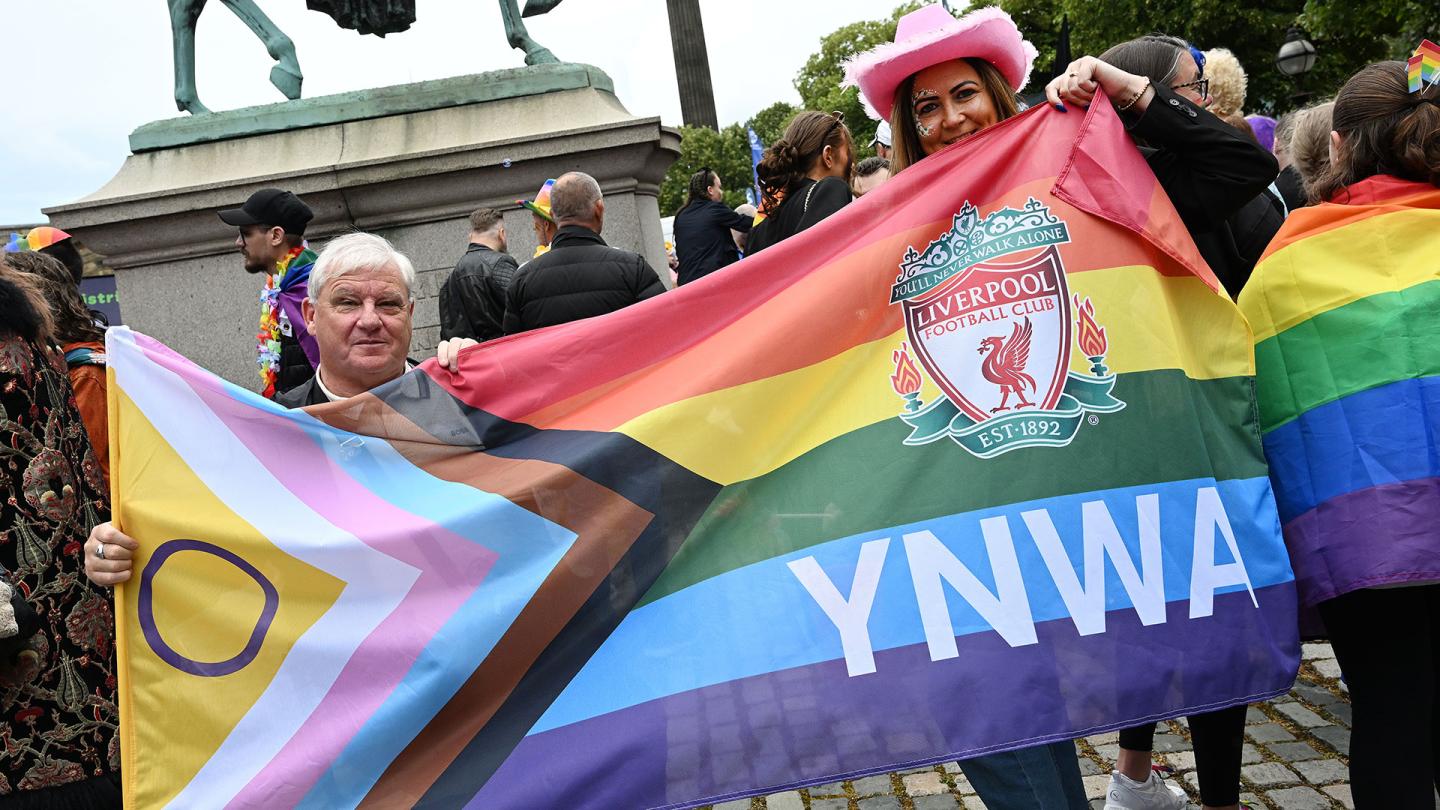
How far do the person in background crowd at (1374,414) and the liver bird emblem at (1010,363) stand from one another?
2.20ft

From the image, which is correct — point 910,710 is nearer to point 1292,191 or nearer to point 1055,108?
point 1055,108

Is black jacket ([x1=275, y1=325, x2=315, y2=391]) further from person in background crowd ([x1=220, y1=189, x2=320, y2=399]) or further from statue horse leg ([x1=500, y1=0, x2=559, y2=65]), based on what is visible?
statue horse leg ([x1=500, y1=0, x2=559, y2=65])

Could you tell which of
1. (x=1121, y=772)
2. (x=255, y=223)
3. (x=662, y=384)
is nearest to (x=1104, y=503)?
(x=662, y=384)

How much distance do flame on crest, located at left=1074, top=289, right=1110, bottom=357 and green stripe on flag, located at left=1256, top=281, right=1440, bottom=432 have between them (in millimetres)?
524

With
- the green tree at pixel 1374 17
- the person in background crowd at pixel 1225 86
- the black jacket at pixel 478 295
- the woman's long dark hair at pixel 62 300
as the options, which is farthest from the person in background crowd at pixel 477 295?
the green tree at pixel 1374 17

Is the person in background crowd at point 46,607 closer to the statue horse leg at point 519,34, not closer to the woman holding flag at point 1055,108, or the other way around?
the woman holding flag at point 1055,108

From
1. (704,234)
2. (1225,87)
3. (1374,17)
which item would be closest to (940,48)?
(1225,87)

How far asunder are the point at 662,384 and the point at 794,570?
54 centimetres

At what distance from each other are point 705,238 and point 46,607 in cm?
546

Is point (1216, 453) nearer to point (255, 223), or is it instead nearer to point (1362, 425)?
point (1362, 425)

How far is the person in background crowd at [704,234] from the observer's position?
24.8ft

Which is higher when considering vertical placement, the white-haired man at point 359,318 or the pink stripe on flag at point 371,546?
the white-haired man at point 359,318

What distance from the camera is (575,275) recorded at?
5.24 meters

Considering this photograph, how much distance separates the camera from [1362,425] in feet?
8.73
